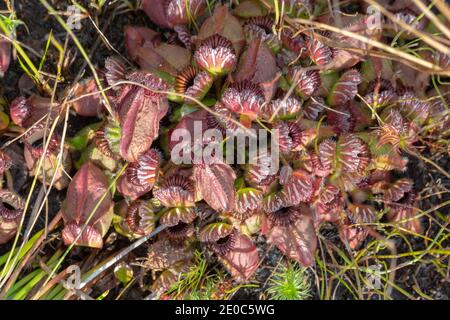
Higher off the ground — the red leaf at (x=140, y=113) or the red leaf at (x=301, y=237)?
the red leaf at (x=140, y=113)

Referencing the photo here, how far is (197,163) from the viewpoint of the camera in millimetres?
1227

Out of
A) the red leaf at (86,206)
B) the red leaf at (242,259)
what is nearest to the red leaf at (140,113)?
the red leaf at (86,206)

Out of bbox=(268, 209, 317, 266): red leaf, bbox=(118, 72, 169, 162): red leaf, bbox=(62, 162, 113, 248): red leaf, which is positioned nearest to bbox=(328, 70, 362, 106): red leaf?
bbox=(268, 209, 317, 266): red leaf

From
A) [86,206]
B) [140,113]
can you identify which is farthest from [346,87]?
[86,206]

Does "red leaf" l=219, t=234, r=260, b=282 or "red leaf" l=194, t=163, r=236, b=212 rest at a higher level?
"red leaf" l=194, t=163, r=236, b=212

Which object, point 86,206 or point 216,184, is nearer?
point 216,184

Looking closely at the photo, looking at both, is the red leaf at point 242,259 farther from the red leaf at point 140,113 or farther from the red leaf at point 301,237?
the red leaf at point 140,113

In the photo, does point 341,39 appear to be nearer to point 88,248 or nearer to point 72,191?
point 72,191

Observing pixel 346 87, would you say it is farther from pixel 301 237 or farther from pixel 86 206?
pixel 86 206

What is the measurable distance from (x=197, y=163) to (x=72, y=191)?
37cm

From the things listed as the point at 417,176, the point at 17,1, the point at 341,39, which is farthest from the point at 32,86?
the point at 417,176

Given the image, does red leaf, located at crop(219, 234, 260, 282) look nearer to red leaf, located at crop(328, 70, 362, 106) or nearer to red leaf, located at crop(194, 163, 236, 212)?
red leaf, located at crop(194, 163, 236, 212)

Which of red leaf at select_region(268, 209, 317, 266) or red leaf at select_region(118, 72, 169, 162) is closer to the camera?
red leaf at select_region(118, 72, 169, 162)

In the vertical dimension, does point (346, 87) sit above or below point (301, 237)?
above
